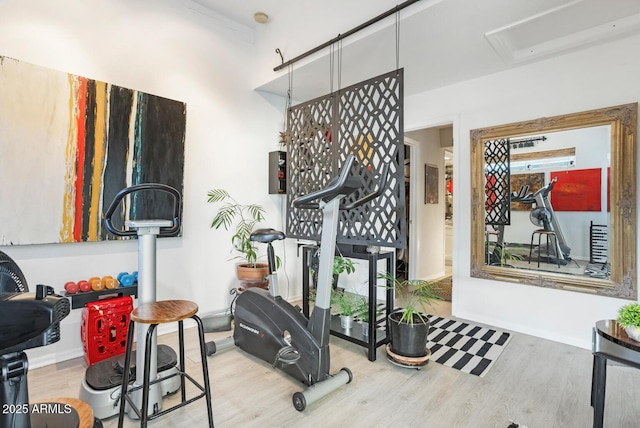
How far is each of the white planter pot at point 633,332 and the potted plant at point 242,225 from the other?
2.70m

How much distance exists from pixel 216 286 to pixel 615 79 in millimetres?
4186

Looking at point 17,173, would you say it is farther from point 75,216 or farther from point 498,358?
point 498,358

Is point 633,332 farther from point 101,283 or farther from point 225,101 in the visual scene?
point 225,101

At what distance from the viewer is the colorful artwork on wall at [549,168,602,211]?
2826mm

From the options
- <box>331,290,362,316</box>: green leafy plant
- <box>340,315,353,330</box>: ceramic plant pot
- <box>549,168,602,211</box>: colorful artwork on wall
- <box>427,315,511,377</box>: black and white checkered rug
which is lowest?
<box>427,315,511,377</box>: black and white checkered rug

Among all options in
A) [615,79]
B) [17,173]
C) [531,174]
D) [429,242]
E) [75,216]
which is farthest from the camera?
[429,242]

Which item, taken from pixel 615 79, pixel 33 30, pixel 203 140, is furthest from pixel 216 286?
pixel 615 79

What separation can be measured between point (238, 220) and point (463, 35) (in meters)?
2.83

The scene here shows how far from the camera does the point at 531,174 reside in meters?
3.22

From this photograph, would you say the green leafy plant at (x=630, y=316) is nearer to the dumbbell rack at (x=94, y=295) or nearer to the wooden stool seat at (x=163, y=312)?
the wooden stool seat at (x=163, y=312)

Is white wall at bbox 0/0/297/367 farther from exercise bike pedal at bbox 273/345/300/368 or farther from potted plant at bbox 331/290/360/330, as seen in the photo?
exercise bike pedal at bbox 273/345/300/368

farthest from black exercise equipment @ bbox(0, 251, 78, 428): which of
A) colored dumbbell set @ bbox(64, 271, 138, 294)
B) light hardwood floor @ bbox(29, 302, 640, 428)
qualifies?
colored dumbbell set @ bbox(64, 271, 138, 294)

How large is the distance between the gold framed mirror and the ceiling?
64 cm

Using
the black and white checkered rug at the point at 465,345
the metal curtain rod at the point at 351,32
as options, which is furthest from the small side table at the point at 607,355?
the metal curtain rod at the point at 351,32
